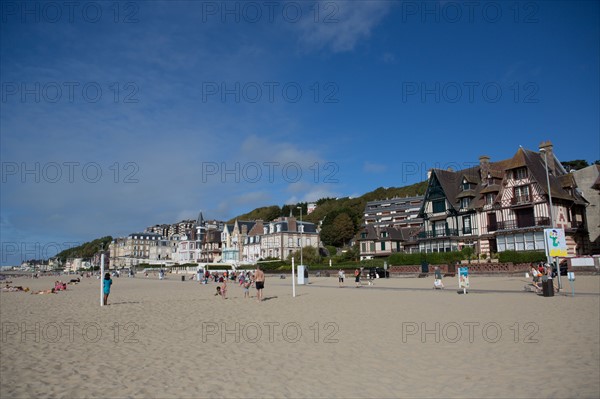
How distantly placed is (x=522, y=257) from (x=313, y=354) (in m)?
36.0

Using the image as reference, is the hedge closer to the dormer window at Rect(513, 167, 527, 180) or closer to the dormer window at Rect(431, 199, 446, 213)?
the dormer window at Rect(513, 167, 527, 180)

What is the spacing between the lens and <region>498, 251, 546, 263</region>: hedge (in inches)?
1521

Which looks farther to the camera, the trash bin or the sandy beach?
the trash bin

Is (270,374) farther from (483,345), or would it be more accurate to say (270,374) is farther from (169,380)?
(483,345)

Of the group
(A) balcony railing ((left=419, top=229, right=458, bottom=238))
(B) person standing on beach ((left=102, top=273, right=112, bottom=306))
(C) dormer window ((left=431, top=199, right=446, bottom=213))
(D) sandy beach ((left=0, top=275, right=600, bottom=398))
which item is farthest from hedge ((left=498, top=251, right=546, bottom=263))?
(B) person standing on beach ((left=102, top=273, right=112, bottom=306))

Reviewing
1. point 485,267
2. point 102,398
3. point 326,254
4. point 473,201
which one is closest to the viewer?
point 102,398

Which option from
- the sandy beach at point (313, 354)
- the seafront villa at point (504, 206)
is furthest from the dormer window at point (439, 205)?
the sandy beach at point (313, 354)

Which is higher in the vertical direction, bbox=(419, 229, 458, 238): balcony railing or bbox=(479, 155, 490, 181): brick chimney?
bbox=(479, 155, 490, 181): brick chimney

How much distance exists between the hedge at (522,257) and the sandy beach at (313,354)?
2407 centimetres

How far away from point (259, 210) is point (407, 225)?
364ft

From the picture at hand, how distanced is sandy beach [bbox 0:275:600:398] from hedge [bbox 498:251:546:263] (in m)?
24.1

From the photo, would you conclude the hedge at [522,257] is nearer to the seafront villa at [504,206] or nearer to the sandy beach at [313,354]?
the seafront villa at [504,206]

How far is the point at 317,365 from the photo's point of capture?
867 cm

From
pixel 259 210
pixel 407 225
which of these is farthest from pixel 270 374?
pixel 259 210
